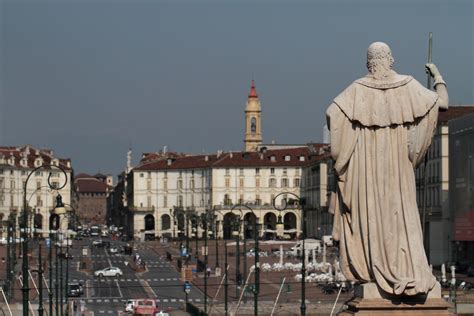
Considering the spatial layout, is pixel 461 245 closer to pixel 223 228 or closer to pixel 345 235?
pixel 223 228

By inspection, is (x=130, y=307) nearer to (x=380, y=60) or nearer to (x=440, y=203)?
(x=440, y=203)

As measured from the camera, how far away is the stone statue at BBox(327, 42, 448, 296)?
44.6 ft

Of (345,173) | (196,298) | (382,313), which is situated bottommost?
(196,298)

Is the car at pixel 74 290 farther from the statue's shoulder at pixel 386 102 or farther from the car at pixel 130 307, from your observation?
the statue's shoulder at pixel 386 102

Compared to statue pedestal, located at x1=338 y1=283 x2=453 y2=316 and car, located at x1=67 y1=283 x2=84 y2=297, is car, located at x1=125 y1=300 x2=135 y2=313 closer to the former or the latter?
car, located at x1=67 y1=283 x2=84 y2=297

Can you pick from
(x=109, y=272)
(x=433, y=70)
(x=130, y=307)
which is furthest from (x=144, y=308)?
(x=433, y=70)

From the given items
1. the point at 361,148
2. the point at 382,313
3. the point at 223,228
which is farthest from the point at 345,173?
the point at 223,228

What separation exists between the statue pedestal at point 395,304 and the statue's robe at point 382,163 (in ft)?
0.46

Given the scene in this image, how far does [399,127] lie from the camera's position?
13.7 metres

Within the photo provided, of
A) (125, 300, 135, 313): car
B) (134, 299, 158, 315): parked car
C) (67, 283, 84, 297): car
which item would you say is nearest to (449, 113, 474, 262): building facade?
(67, 283, 84, 297): car

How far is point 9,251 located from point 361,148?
74.6m

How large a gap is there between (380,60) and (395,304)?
2182 mm

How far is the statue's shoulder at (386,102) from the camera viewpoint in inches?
538

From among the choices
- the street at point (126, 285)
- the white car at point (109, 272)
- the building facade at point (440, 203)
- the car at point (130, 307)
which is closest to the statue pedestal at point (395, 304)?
the car at point (130, 307)
